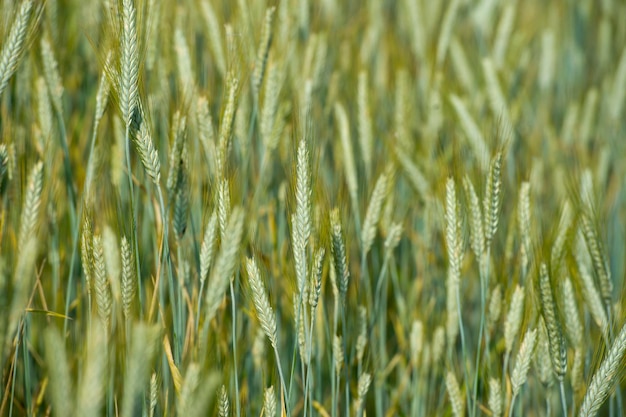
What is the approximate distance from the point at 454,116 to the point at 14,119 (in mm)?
966

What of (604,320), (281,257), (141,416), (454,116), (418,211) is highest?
(454,116)

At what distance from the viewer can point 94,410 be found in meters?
0.55

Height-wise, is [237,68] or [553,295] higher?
[237,68]

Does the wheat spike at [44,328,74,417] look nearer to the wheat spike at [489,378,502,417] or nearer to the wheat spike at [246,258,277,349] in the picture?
the wheat spike at [246,258,277,349]

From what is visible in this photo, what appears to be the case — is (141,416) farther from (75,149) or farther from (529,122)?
(529,122)

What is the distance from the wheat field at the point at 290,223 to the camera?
856 mm

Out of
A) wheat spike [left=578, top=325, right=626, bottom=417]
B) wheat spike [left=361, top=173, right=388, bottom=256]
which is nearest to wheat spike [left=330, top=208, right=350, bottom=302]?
wheat spike [left=361, top=173, right=388, bottom=256]

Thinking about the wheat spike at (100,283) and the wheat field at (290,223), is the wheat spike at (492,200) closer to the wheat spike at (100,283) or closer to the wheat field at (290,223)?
the wheat field at (290,223)

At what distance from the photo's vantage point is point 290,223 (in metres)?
0.88

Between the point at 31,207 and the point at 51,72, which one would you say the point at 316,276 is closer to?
the point at 31,207

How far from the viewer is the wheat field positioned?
33.7 inches

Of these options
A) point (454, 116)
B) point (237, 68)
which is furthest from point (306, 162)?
point (454, 116)

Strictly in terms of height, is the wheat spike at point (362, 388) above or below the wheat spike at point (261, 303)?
below

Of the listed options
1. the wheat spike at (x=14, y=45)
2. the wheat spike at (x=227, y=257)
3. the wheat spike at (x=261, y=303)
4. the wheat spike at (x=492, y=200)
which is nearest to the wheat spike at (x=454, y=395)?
the wheat spike at (x=492, y=200)
